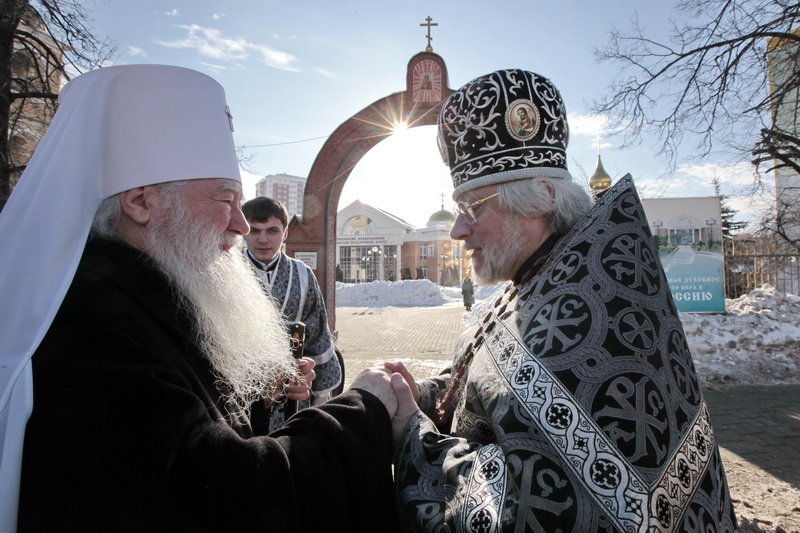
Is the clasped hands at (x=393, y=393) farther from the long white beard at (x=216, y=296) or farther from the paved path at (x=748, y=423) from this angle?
the paved path at (x=748, y=423)

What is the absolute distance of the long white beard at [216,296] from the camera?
151 cm

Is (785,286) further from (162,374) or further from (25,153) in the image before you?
(25,153)

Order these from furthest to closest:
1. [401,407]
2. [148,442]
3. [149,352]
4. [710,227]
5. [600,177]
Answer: [600,177], [710,227], [401,407], [149,352], [148,442]

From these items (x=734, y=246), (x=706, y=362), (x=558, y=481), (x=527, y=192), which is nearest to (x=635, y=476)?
(x=558, y=481)

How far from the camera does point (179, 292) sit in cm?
148

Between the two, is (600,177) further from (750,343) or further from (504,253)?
(504,253)

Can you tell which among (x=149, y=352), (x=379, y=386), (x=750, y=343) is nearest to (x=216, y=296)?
(x=149, y=352)

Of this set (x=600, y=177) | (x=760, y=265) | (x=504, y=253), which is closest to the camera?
(x=504, y=253)

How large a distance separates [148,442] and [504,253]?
4.65 feet

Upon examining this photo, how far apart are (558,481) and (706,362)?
9034mm

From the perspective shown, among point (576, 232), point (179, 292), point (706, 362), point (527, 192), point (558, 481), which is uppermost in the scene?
point (527, 192)

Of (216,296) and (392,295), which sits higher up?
(216,296)

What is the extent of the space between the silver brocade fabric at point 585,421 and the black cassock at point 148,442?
0.34 metres

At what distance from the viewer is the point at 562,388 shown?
1.31 m
